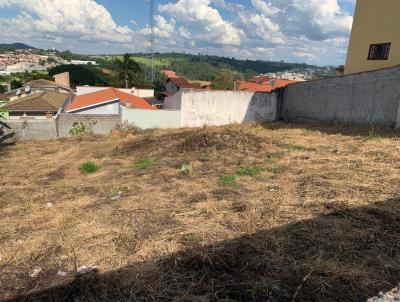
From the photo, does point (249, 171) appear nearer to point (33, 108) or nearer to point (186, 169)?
point (186, 169)

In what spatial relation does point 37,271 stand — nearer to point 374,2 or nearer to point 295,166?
point 295,166

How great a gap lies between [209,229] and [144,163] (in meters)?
5.46

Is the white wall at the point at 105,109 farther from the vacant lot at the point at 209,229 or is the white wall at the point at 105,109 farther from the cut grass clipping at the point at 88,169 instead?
the cut grass clipping at the point at 88,169

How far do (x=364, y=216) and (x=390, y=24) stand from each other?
1279 cm

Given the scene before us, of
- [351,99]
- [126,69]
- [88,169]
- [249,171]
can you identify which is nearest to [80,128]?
[88,169]

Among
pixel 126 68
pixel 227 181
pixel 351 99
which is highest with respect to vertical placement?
pixel 126 68

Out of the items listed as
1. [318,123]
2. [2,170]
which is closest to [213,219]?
[2,170]

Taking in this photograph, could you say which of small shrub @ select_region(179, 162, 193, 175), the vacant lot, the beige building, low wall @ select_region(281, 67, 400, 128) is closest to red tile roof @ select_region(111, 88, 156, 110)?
low wall @ select_region(281, 67, 400, 128)

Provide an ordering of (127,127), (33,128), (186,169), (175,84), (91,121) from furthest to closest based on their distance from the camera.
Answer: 1. (175,84)
2. (127,127)
3. (91,121)
4. (33,128)
5. (186,169)

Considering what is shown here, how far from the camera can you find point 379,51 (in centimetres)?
1486

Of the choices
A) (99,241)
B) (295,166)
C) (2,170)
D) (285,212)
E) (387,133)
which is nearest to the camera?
(99,241)

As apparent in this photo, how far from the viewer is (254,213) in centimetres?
527

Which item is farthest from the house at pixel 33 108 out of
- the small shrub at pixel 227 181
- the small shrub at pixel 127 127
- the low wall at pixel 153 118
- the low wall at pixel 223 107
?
the small shrub at pixel 227 181

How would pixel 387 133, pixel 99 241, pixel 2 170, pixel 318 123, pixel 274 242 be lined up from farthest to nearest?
pixel 318 123 → pixel 387 133 → pixel 2 170 → pixel 99 241 → pixel 274 242
